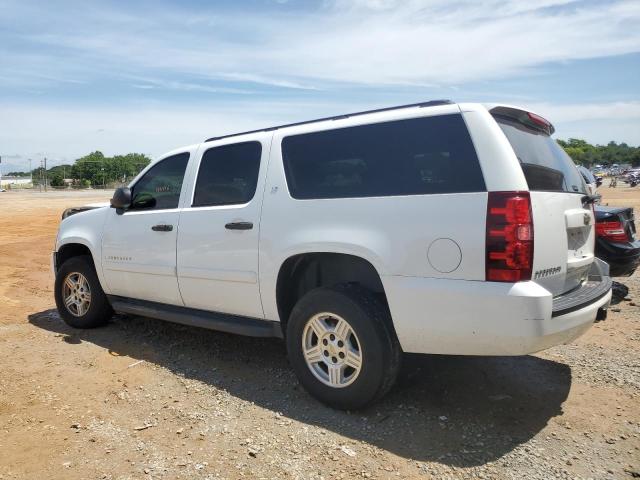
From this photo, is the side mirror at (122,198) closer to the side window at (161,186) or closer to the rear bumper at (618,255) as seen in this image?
the side window at (161,186)

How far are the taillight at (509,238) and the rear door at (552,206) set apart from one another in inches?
2.8

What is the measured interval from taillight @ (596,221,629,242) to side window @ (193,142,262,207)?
387 centimetres

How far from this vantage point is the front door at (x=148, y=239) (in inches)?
189

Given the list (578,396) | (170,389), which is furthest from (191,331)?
(578,396)

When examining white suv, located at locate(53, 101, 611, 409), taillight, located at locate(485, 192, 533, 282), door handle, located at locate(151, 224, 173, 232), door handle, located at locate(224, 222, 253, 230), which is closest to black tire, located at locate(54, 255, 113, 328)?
white suv, located at locate(53, 101, 611, 409)

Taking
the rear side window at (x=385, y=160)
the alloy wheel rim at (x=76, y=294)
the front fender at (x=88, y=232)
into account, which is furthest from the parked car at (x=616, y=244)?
the alloy wheel rim at (x=76, y=294)

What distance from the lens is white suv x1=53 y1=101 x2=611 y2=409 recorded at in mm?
3054

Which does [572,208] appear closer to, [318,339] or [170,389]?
[318,339]

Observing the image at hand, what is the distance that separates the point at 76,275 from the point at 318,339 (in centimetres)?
336

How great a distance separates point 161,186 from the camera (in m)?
5.10

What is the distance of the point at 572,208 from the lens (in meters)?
3.53

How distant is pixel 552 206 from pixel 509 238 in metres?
0.49

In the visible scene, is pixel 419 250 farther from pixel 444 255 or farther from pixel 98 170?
pixel 98 170

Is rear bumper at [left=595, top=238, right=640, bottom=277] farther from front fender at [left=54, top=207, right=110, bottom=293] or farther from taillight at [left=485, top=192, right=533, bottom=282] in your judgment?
front fender at [left=54, top=207, right=110, bottom=293]
